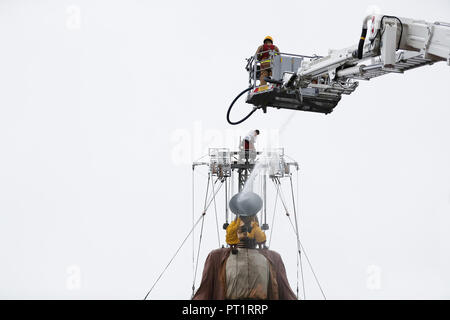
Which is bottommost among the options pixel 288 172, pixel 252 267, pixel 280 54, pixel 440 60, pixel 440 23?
pixel 252 267

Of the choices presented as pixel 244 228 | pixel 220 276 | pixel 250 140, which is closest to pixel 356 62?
pixel 244 228

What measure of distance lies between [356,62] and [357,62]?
2cm

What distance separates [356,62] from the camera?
26.9ft

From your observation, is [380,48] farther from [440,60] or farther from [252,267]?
[252,267]

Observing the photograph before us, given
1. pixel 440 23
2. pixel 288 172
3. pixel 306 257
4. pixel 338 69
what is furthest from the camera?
pixel 306 257

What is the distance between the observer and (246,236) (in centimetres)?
1257

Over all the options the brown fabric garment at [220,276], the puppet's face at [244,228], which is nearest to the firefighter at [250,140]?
the puppet's face at [244,228]

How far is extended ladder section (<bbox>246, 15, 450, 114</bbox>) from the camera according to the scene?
6.74 meters

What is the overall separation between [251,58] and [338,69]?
3565 mm

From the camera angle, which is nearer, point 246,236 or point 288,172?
point 246,236

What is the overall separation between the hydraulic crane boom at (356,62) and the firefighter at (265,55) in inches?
6.3

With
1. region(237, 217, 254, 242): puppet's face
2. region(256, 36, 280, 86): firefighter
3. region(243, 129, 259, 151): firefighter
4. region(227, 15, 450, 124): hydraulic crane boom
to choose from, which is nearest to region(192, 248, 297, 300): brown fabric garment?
region(237, 217, 254, 242): puppet's face

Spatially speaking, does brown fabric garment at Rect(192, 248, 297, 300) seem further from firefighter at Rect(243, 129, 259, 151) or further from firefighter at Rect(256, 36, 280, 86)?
firefighter at Rect(256, 36, 280, 86)

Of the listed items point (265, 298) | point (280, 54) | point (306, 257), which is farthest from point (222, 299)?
point (280, 54)
